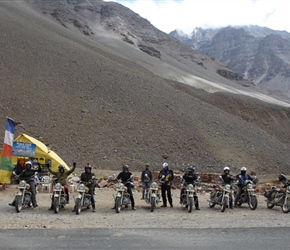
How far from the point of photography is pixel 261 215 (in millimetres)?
13367

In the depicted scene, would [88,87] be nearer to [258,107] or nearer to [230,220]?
[230,220]

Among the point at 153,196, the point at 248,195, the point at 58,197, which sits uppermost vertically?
the point at 248,195

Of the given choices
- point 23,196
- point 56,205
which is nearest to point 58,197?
point 56,205

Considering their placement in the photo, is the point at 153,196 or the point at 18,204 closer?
the point at 18,204

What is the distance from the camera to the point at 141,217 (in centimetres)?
1255

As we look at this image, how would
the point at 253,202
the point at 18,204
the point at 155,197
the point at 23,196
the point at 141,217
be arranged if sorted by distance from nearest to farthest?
the point at 141,217 < the point at 18,204 < the point at 23,196 < the point at 155,197 < the point at 253,202

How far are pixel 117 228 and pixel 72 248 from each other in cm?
238

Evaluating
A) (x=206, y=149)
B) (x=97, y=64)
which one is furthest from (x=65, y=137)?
(x=97, y=64)

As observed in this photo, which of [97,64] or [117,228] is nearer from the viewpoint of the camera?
[117,228]

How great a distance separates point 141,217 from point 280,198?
213 inches

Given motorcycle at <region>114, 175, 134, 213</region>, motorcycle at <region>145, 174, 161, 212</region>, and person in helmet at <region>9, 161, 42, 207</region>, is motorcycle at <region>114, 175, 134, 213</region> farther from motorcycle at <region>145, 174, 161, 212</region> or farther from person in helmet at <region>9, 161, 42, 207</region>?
person in helmet at <region>9, 161, 42, 207</region>

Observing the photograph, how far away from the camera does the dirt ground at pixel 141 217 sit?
1116 centimetres

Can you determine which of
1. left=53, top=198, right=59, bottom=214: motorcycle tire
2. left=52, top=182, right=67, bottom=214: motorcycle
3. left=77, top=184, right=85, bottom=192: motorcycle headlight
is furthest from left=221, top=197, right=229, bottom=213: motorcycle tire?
left=53, top=198, right=59, bottom=214: motorcycle tire

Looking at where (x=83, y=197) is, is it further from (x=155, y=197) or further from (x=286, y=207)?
(x=286, y=207)
